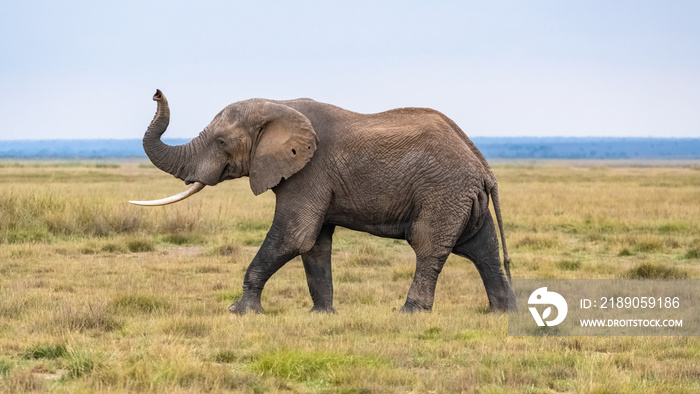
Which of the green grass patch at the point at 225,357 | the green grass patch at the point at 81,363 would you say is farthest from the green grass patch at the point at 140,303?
the green grass patch at the point at 81,363

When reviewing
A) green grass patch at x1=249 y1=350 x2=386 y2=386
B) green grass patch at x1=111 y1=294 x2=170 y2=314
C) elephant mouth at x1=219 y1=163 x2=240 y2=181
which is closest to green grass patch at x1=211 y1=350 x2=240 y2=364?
green grass patch at x1=249 y1=350 x2=386 y2=386

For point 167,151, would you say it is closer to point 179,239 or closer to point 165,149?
point 165,149

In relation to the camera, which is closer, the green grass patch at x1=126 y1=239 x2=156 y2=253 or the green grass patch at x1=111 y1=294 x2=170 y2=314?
the green grass patch at x1=111 y1=294 x2=170 y2=314

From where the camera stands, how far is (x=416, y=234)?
9750 millimetres

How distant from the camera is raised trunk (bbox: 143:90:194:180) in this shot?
32.9 ft

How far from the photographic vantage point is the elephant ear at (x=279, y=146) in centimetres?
958

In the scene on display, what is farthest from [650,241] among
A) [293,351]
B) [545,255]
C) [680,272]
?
[293,351]

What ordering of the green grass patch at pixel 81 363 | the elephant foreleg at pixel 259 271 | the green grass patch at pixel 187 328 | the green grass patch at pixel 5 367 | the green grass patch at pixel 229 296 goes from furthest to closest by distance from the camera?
the green grass patch at pixel 229 296 → the elephant foreleg at pixel 259 271 → the green grass patch at pixel 187 328 → the green grass patch at pixel 81 363 → the green grass patch at pixel 5 367

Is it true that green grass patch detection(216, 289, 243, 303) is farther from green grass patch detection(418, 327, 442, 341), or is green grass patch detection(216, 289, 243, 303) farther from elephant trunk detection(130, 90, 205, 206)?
green grass patch detection(418, 327, 442, 341)

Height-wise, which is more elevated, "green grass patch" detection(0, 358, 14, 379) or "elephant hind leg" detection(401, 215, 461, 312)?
"elephant hind leg" detection(401, 215, 461, 312)

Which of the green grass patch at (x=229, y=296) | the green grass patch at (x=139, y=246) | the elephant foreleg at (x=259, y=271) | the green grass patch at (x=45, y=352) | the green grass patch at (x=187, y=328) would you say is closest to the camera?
the green grass patch at (x=45, y=352)

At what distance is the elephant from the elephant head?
11 mm

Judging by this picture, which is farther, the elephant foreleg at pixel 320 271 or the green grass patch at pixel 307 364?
the elephant foreleg at pixel 320 271

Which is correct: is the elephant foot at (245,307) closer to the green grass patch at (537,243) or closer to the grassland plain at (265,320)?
the grassland plain at (265,320)
